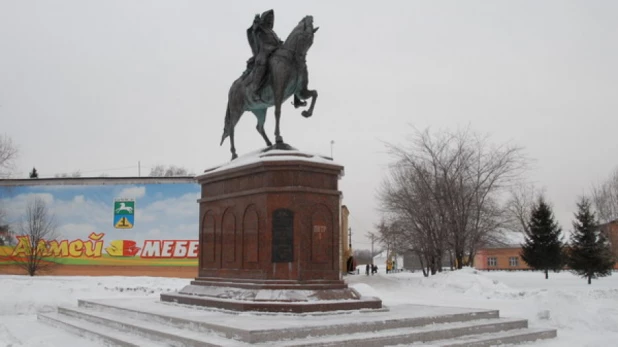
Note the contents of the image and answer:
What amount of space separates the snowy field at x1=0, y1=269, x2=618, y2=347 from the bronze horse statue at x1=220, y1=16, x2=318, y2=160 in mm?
5239

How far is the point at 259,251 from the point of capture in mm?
10594

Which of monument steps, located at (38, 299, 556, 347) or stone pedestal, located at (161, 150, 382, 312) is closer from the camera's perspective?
monument steps, located at (38, 299, 556, 347)

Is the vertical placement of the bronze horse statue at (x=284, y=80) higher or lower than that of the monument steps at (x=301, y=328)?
higher

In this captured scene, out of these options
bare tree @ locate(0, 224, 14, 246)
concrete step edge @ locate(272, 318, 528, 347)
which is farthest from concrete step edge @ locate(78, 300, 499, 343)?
bare tree @ locate(0, 224, 14, 246)

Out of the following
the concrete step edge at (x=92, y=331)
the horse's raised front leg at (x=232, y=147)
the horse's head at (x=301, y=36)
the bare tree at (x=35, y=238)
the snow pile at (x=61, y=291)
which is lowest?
the snow pile at (x=61, y=291)

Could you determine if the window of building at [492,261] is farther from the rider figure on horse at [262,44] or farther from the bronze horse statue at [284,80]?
the rider figure on horse at [262,44]

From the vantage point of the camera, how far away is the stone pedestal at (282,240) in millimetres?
10047

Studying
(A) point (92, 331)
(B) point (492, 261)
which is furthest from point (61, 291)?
(B) point (492, 261)

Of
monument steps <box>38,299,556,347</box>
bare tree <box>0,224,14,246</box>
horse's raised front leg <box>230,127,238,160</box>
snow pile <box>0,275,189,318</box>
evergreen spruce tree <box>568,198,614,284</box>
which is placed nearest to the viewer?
monument steps <box>38,299,556,347</box>

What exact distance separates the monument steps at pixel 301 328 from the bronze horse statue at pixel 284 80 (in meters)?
4.10

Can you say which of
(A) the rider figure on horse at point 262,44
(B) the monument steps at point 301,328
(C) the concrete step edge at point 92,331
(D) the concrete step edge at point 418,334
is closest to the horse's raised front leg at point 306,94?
(A) the rider figure on horse at point 262,44

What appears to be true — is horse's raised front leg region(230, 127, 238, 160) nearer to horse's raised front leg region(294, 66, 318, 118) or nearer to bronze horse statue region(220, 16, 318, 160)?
bronze horse statue region(220, 16, 318, 160)

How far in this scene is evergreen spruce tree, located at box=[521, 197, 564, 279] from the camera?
3609cm

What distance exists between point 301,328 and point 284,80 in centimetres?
554
